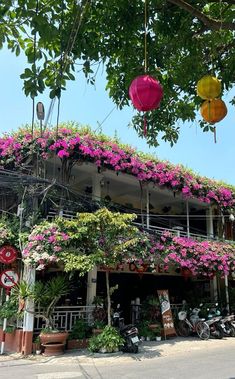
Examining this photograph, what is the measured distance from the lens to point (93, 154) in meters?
12.1

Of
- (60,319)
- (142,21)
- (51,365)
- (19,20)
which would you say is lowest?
(51,365)

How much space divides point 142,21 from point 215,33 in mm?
831

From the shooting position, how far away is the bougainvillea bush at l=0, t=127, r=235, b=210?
38.3 ft

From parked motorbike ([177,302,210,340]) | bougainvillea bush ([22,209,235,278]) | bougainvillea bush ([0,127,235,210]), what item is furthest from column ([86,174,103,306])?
parked motorbike ([177,302,210,340])

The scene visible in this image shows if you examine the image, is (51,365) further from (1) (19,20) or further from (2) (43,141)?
(1) (19,20)

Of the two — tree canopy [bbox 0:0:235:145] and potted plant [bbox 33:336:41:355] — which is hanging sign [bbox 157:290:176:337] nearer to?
potted plant [bbox 33:336:41:355]

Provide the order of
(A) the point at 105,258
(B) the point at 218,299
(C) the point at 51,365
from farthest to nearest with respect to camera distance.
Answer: (B) the point at 218,299
(A) the point at 105,258
(C) the point at 51,365

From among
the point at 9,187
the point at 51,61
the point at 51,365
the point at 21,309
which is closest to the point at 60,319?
the point at 21,309

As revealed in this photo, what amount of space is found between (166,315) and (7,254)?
5.59m

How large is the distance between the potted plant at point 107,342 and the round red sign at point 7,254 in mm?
3041

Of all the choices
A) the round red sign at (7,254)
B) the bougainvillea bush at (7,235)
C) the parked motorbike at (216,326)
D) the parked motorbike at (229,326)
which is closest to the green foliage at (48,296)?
the round red sign at (7,254)

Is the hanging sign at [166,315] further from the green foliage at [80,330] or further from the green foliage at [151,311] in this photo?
the green foliage at [80,330]

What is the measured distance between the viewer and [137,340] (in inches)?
412

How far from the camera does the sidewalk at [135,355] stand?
31.8ft
